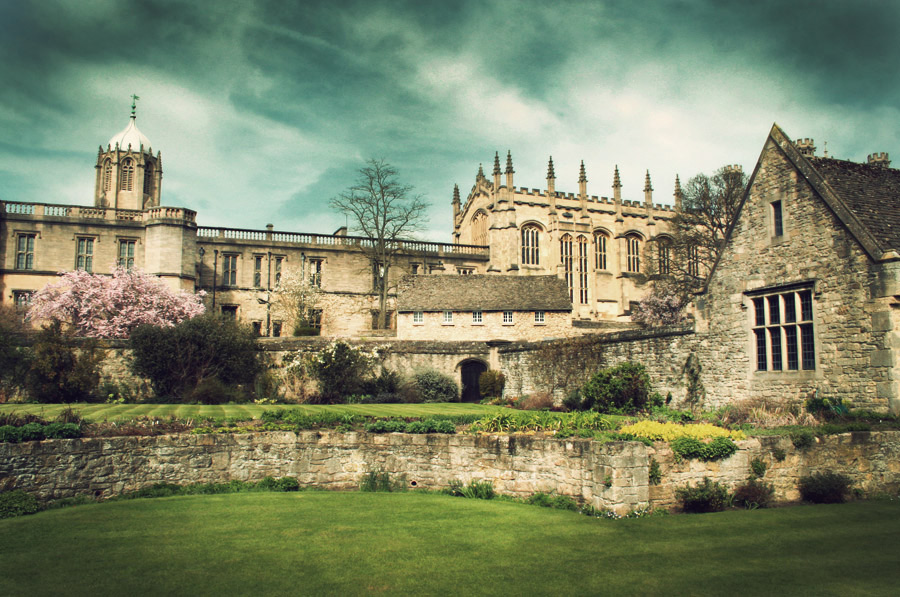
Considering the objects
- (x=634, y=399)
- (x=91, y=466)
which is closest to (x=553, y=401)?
(x=634, y=399)

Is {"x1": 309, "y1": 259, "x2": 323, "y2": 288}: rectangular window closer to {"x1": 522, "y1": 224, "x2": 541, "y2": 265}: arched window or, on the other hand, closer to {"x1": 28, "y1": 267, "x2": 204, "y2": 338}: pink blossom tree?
{"x1": 28, "y1": 267, "x2": 204, "y2": 338}: pink blossom tree

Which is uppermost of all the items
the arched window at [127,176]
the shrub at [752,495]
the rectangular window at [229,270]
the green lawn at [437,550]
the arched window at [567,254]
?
the arched window at [127,176]

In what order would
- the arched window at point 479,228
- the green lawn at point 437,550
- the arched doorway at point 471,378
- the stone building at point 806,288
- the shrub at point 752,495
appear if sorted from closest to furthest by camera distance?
1. the green lawn at point 437,550
2. the shrub at point 752,495
3. the stone building at point 806,288
4. the arched doorway at point 471,378
5. the arched window at point 479,228

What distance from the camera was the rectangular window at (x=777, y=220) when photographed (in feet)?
56.7

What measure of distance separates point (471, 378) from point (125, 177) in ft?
115

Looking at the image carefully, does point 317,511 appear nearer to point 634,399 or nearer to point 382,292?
point 634,399

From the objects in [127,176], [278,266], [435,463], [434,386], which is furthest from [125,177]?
[435,463]

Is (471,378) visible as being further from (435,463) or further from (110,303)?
(435,463)

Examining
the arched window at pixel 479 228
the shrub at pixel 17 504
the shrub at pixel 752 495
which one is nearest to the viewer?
the shrub at pixel 752 495

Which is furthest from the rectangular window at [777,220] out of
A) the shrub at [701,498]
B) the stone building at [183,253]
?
the stone building at [183,253]

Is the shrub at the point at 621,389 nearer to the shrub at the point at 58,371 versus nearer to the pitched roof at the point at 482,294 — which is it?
the pitched roof at the point at 482,294

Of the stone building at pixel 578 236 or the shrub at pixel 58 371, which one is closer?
the shrub at pixel 58 371

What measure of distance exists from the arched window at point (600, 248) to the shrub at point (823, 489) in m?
50.1

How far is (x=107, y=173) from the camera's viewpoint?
50875 millimetres
